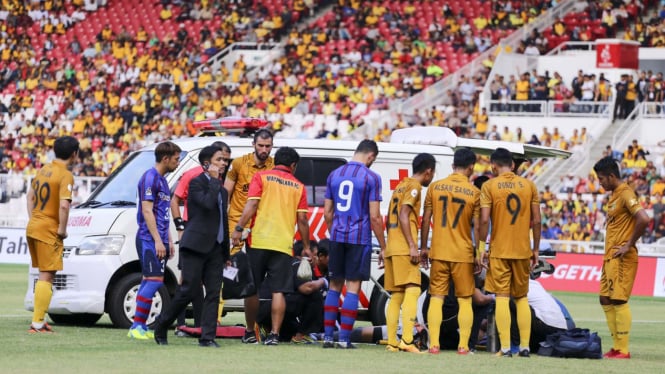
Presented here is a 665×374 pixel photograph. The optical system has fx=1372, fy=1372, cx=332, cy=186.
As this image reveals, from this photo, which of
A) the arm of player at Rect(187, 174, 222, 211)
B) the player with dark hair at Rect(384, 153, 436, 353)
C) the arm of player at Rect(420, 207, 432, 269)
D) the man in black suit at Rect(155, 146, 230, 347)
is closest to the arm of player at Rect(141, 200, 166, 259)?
the man in black suit at Rect(155, 146, 230, 347)

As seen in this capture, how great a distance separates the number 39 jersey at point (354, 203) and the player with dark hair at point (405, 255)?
25 cm

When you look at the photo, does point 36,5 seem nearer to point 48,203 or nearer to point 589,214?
point 589,214

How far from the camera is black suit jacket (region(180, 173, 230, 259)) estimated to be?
1302cm

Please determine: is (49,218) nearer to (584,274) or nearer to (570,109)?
(584,274)

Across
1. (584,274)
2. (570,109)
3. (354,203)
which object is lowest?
(584,274)

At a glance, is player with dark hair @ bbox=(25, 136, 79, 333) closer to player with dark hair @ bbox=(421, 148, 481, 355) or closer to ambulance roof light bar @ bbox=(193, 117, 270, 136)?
ambulance roof light bar @ bbox=(193, 117, 270, 136)

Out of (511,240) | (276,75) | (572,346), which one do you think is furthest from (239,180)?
(276,75)

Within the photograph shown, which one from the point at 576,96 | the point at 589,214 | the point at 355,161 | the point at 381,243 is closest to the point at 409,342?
the point at 381,243

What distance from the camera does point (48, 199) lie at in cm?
1410

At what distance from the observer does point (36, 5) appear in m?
53.3

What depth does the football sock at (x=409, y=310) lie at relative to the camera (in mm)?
13211

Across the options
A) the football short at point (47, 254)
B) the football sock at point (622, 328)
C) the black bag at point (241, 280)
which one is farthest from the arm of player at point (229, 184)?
the football sock at point (622, 328)

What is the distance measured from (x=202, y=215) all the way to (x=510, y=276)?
9.90ft

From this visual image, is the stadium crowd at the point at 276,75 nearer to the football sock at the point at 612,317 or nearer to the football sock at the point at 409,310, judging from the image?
the football sock at the point at 612,317
